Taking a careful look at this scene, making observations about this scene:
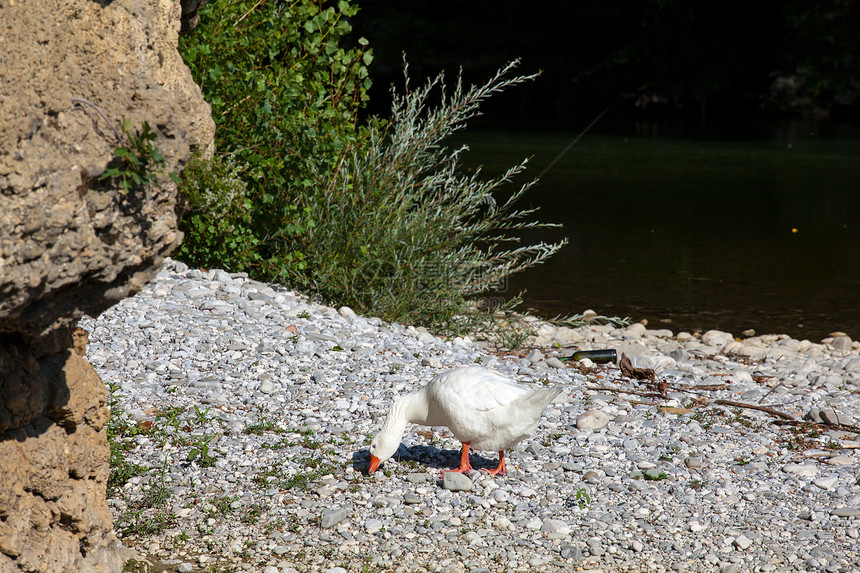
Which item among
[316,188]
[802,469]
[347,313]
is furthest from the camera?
[316,188]

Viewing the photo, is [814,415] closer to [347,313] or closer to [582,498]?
[582,498]

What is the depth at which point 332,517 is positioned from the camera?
3338 mm

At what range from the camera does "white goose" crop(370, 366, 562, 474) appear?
3.59m

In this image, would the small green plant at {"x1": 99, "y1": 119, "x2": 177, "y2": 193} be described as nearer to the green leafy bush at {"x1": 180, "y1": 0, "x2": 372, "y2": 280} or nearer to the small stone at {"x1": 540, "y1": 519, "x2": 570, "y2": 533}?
the small stone at {"x1": 540, "y1": 519, "x2": 570, "y2": 533}

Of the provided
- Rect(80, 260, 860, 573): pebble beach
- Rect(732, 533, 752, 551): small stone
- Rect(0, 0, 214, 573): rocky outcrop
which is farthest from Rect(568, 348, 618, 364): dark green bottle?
Rect(0, 0, 214, 573): rocky outcrop

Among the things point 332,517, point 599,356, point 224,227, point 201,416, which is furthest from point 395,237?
point 332,517

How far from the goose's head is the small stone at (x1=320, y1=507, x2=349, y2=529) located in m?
0.34

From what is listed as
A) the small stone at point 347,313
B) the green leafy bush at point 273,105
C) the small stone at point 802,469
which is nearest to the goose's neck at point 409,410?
the small stone at point 802,469

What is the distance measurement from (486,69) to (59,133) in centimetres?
3095

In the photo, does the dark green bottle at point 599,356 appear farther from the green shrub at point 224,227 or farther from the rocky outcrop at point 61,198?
the rocky outcrop at point 61,198

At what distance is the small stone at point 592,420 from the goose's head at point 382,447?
3.89ft

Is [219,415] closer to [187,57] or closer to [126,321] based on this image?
[126,321]

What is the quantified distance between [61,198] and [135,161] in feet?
0.61

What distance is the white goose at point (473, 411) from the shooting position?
359 centimetres
